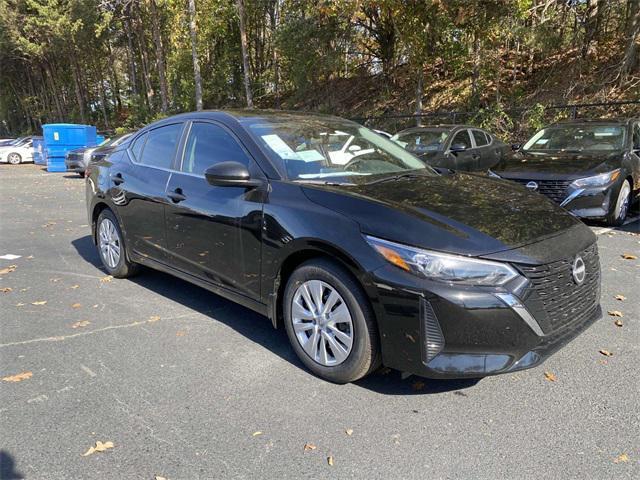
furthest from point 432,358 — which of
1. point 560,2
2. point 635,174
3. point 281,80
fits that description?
point 281,80

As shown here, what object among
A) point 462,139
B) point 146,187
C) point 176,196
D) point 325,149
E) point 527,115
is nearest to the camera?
point 325,149

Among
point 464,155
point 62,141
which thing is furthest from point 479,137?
point 62,141

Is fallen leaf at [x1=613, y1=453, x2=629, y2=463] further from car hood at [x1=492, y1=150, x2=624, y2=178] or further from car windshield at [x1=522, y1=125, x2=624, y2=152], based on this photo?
car windshield at [x1=522, y1=125, x2=624, y2=152]

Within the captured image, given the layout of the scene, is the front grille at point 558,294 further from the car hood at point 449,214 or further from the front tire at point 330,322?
the front tire at point 330,322

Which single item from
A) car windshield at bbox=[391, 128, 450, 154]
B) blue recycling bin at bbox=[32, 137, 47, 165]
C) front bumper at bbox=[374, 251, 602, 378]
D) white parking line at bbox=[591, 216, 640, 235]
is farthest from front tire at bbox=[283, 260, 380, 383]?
blue recycling bin at bbox=[32, 137, 47, 165]

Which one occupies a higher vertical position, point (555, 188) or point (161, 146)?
point (161, 146)

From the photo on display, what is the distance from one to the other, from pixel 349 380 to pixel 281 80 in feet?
92.4

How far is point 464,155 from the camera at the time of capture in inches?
403

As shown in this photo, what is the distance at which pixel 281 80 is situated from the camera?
96.1 ft

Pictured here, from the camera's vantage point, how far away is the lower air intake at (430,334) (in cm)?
264

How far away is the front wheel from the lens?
717 centimetres

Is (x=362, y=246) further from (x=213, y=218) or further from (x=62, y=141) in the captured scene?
(x=62, y=141)

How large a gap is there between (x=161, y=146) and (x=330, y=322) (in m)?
2.48

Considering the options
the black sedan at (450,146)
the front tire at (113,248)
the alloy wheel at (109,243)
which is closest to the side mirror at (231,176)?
the front tire at (113,248)
